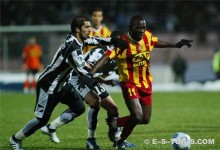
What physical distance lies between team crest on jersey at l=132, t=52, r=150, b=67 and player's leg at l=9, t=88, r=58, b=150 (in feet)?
4.75

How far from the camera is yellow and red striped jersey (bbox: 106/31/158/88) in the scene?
1013cm

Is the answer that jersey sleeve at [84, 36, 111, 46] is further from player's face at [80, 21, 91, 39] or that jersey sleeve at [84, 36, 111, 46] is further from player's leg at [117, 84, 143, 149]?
player's leg at [117, 84, 143, 149]

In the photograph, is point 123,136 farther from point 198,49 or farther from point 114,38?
point 198,49

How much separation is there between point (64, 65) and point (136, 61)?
4.02 ft

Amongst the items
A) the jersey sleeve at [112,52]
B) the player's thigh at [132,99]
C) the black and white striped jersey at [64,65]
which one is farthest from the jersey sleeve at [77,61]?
the player's thigh at [132,99]

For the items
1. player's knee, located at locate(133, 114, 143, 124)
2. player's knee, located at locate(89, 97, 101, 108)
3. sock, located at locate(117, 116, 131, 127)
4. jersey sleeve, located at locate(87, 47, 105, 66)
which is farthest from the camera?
jersey sleeve, located at locate(87, 47, 105, 66)

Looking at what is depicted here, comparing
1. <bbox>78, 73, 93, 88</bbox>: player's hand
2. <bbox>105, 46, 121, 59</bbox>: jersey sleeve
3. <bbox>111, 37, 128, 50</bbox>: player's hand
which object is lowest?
<bbox>78, 73, 93, 88</bbox>: player's hand

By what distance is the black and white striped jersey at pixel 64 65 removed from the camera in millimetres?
9484

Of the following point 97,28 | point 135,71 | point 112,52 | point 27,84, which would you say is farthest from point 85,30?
point 27,84

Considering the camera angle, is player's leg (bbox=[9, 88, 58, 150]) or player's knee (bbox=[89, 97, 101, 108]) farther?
player's knee (bbox=[89, 97, 101, 108])

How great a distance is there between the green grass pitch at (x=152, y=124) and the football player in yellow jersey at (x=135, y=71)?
2.14ft

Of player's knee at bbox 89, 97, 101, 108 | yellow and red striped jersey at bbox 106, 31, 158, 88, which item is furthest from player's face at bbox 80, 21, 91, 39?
player's knee at bbox 89, 97, 101, 108

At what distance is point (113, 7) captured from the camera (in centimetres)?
3272

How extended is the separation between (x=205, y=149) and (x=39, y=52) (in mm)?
19161
